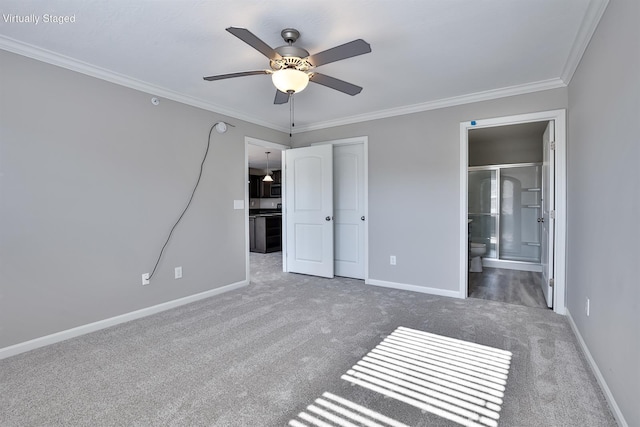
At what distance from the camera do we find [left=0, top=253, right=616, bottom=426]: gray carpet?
→ 1651mm

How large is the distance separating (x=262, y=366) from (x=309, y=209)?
282cm

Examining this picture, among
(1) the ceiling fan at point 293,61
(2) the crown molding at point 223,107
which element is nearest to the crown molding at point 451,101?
(2) the crown molding at point 223,107

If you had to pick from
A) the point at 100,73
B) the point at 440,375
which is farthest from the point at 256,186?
the point at 440,375

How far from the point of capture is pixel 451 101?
141 inches

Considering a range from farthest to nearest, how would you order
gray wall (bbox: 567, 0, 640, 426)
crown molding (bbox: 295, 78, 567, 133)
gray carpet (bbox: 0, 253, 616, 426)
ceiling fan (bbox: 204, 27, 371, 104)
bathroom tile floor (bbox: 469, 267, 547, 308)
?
bathroom tile floor (bbox: 469, 267, 547, 308), crown molding (bbox: 295, 78, 567, 133), ceiling fan (bbox: 204, 27, 371, 104), gray carpet (bbox: 0, 253, 616, 426), gray wall (bbox: 567, 0, 640, 426)

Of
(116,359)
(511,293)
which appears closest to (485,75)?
(511,293)

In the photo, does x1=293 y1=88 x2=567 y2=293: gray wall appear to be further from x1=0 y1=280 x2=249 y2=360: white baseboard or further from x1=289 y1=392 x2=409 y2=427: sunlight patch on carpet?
x1=289 y1=392 x2=409 y2=427: sunlight patch on carpet

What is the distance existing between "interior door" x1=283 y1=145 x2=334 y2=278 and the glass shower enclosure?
3.12m

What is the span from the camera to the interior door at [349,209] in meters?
4.52

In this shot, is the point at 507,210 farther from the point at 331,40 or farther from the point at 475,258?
the point at 331,40

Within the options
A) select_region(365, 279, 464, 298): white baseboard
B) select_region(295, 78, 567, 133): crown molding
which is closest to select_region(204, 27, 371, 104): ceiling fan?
select_region(295, 78, 567, 133): crown molding

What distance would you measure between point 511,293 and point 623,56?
9.78 feet

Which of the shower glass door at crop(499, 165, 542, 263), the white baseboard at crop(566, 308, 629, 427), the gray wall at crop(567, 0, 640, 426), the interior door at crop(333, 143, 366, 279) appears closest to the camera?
the gray wall at crop(567, 0, 640, 426)

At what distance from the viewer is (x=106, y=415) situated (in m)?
1.64
